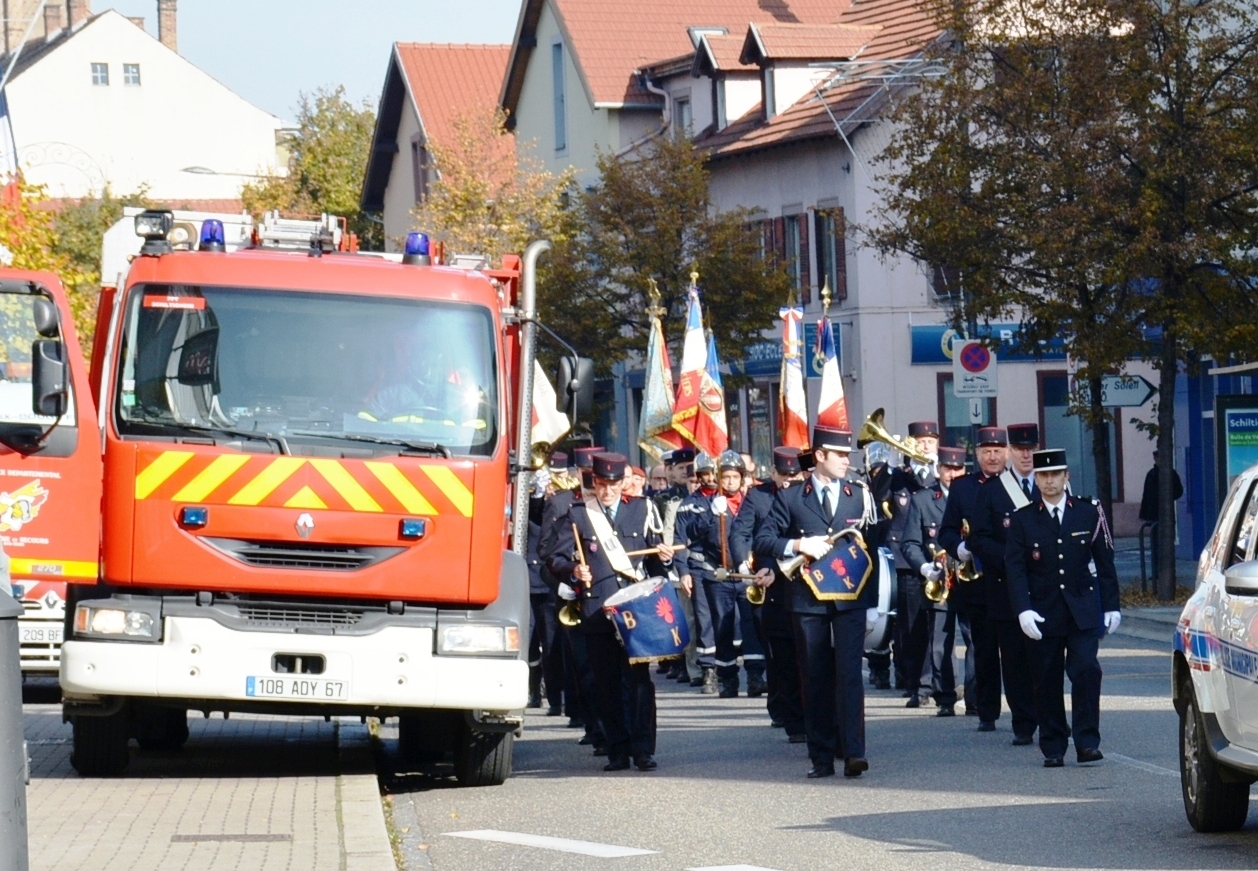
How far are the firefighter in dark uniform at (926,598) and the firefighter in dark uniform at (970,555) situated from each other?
852 mm

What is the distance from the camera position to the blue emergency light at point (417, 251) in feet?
43.6

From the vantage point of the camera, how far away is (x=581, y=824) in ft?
38.1

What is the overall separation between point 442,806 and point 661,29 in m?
42.1

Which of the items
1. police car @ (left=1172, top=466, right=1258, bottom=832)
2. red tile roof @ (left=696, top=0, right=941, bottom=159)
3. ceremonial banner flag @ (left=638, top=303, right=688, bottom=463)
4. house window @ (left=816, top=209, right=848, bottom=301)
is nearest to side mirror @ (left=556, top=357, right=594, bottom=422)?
police car @ (left=1172, top=466, right=1258, bottom=832)

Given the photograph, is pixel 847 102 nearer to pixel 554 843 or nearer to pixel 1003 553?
pixel 1003 553

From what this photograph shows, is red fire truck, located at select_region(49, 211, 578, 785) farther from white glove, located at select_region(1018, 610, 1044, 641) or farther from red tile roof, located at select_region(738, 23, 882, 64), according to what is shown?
red tile roof, located at select_region(738, 23, 882, 64)

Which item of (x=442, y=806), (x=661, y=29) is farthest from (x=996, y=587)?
(x=661, y=29)

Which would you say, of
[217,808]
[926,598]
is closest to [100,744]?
[217,808]

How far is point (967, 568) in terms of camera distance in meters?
15.4

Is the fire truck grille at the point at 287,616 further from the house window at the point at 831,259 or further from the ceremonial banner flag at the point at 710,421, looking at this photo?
the house window at the point at 831,259

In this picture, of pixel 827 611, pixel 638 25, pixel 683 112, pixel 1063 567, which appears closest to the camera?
pixel 827 611

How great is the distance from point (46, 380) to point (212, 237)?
1.40 metres

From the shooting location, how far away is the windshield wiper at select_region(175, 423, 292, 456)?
40.7 ft

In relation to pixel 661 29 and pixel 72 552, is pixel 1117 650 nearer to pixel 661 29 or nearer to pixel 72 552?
pixel 72 552
